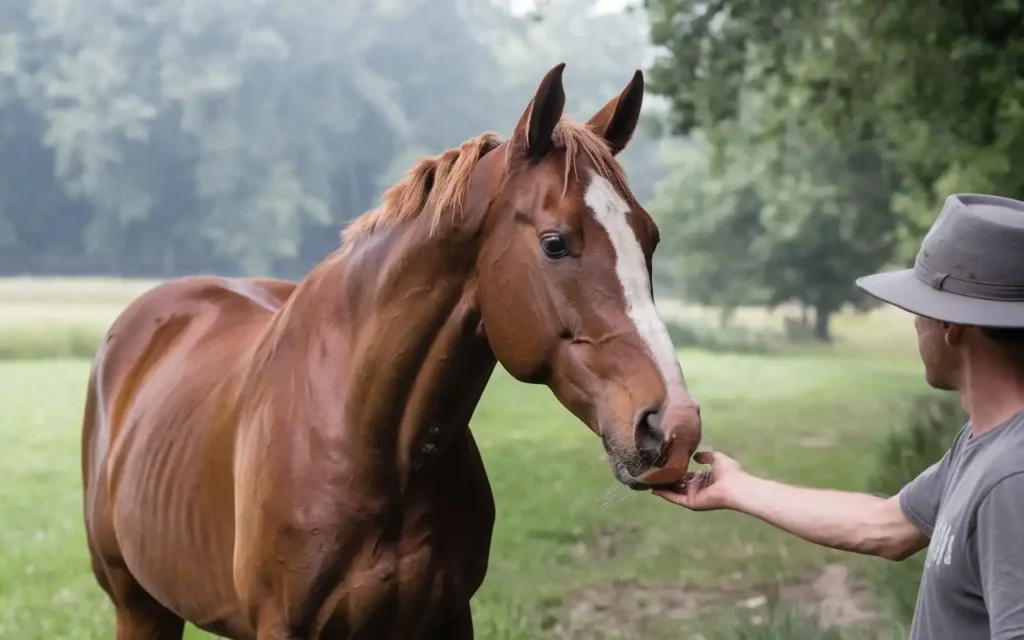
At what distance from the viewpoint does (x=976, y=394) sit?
1.25m

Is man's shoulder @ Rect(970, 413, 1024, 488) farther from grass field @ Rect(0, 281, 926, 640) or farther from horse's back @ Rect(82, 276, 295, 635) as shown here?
horse's back @ Rect(82, 276, 295, 635)

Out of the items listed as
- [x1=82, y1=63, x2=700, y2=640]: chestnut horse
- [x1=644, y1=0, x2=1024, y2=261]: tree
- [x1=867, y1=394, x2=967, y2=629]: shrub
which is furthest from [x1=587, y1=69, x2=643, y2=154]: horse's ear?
[x1=644, y1=0, x2=1024, y2=261]: tree

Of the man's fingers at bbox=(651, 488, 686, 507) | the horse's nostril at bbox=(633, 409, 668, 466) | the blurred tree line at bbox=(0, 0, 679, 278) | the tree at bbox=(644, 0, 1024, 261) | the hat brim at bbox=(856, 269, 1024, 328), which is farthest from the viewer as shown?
the blurred tree line at bbox=(0, 0, 679, 278)

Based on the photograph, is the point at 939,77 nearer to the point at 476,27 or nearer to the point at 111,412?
the point at 111,412

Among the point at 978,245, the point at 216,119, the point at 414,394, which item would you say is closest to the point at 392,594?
the point at 414,394

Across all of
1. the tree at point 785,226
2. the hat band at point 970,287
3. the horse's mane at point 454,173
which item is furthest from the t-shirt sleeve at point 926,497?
the tree at point 785,226

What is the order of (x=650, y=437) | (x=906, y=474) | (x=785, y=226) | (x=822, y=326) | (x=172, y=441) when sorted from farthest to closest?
(x=822, y=326)
(x=785, y=226)
(x=906, y=474)
(x=172, y=441)
(x=650, y=437)

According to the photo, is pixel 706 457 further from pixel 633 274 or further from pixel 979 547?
pixel 979 547

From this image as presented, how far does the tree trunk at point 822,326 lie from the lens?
1587 cm

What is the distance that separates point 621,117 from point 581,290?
0.44 m

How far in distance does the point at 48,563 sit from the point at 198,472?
3626 mm

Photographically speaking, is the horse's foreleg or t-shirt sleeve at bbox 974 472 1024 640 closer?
t-shirt sleeve at bbox 974 472 1024 640

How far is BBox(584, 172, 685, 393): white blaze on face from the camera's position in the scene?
138 cm

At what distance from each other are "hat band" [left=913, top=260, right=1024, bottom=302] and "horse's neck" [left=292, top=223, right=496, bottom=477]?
0.73 m
